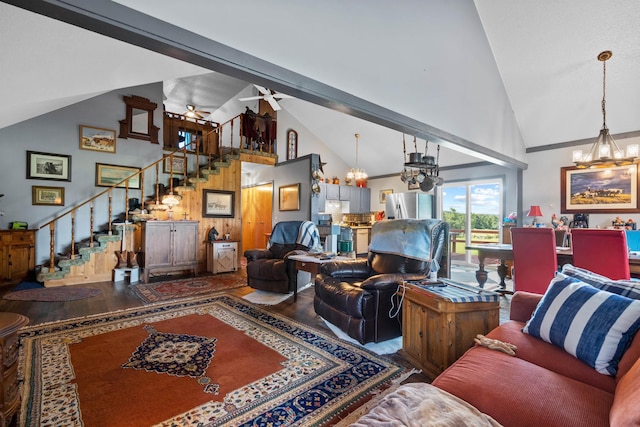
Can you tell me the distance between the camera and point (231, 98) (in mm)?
8539

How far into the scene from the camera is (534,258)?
3332mm

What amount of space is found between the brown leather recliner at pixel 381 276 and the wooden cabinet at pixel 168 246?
3375 mm

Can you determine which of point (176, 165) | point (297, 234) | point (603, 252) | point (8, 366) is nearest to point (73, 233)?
point (176, 165)

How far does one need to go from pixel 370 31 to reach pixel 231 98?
6.22 metres

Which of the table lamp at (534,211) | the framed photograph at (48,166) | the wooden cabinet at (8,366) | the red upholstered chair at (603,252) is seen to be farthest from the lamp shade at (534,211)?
the framed photograph at (48,166)

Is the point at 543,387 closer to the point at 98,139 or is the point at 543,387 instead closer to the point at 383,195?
the point at 98,139

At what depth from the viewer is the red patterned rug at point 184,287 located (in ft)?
13.7

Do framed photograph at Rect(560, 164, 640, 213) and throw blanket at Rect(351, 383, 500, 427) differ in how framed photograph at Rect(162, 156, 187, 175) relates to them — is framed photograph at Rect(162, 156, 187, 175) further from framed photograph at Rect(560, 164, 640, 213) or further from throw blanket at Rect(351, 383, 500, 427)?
framed photograph at Rect(560, 164, 640, 213)

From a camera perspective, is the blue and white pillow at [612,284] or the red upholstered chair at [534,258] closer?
the blue and white pillow at [612,284]

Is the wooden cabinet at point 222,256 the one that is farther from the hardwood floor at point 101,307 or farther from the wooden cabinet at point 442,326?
the wooden cabinet at point 442,326

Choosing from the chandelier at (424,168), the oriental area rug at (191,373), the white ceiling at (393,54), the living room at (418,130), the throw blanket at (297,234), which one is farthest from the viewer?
the throw blanket at (297,234)

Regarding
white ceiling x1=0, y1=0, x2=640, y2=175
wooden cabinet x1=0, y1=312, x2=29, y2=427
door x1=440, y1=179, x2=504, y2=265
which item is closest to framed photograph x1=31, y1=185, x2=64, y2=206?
white ceiling x1=0, y1=0, x2=640, y2=175

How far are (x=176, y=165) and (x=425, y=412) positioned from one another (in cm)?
664

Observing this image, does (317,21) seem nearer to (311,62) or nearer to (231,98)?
(311,62)
